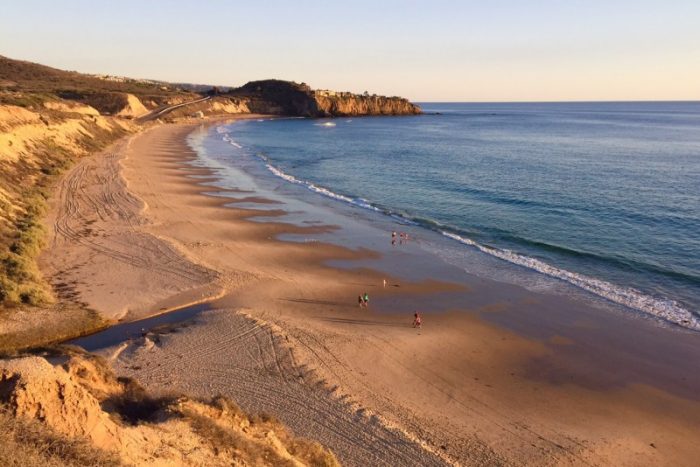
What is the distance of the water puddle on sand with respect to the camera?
1680 cm

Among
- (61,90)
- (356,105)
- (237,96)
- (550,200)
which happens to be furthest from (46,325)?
(356,105)

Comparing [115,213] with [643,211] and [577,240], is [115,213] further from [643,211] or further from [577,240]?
[643,211]

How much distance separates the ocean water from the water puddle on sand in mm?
14653

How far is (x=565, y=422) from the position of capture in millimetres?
13867

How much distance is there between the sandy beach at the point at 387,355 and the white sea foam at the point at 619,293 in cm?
143

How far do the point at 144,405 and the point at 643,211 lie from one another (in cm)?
3608

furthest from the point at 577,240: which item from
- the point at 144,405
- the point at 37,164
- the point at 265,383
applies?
the point at 37,164

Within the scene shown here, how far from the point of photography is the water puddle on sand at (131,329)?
16797mm

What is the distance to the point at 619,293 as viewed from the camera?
74.3ft

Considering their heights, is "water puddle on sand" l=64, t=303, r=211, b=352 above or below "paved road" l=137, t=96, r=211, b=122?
below

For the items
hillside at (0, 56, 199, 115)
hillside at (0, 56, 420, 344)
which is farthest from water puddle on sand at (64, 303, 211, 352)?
hillside at (0, 56, 199, 115)

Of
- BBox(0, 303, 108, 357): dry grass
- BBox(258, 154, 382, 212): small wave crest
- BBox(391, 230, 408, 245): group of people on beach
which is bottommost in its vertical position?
BBox(0, 303, 108, 357): dry grass

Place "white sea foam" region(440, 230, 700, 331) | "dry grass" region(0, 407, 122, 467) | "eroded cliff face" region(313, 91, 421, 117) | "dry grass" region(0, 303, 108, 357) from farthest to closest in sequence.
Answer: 1. "eroded cliff face" region(313, 91, 421, 117)
2. "white sea foam" region(440, 230, 700, 331)
3. "dry grass" region(0, 303, 108, 357)
4. "dry grass" region(0, 407, 122, 467)

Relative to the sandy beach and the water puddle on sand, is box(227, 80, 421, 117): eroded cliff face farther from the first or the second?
the water puddle on sand
